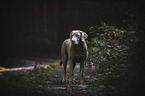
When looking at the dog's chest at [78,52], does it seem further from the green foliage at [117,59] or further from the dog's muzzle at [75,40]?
the green foliage at [117,59]

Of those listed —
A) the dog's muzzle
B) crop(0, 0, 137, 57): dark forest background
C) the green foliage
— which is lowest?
the green foliage

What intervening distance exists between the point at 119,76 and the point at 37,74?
393cm

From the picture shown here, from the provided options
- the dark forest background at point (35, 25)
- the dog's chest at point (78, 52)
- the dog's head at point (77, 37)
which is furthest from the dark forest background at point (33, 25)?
the dog's head at point (77, 37)

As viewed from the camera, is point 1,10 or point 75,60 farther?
point 1,10

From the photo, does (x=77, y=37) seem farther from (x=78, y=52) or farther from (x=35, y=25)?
(x=35, y=25)

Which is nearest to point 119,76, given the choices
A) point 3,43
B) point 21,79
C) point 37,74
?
point 21,79

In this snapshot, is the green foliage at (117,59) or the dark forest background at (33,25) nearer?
the green foliage at (117,59)

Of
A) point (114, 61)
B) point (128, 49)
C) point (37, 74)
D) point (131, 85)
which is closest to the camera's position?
point (131, 85)

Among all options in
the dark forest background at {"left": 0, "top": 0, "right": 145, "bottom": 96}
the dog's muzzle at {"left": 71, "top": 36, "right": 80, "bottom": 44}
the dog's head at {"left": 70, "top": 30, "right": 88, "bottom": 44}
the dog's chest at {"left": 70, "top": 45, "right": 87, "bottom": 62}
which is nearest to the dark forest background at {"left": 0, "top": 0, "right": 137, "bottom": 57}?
the dark forest background at {"left": 0, "top": 0, "right": 145, "bottom": 96}

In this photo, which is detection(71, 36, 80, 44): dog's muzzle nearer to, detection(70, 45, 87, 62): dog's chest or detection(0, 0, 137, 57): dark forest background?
detection(70, 45, 87, 62): dog's chest

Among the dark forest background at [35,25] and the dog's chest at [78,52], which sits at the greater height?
the dark forest background at [35,25]

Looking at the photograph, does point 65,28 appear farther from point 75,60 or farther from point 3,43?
point 75,60

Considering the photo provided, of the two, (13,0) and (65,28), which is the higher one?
(13,0)

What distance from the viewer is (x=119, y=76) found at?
14.3ft
